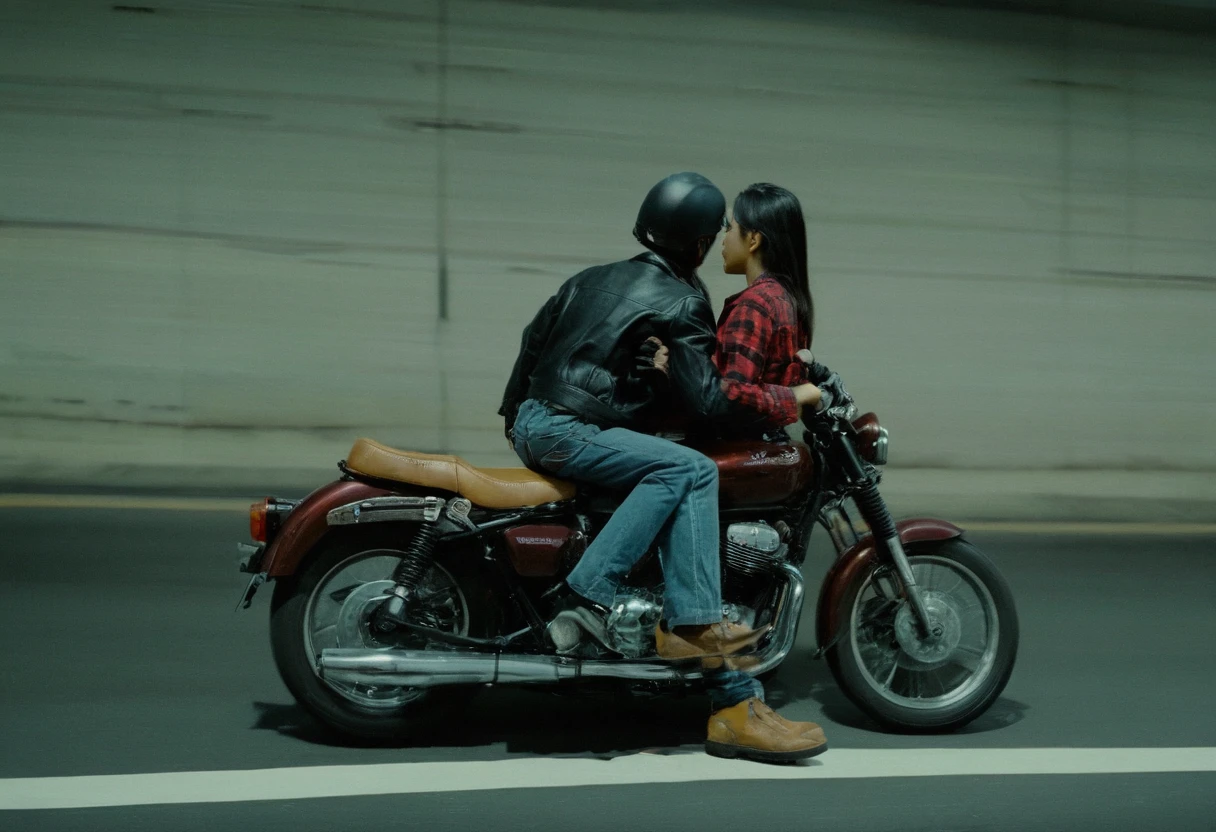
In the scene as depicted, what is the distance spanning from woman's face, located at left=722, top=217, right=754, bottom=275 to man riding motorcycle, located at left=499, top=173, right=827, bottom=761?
29cm

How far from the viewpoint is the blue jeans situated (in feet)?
14.8

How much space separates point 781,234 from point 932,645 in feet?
5.01

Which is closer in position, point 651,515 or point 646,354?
point 651,515

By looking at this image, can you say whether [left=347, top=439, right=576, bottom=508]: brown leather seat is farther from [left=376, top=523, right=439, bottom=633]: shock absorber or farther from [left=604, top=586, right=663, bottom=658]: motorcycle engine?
[left=604, top=586, right=663, bottom=658]: motorcycle engine

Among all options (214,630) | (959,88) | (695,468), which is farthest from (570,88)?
(695,468)

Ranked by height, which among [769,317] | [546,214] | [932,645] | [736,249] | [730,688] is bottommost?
[730,688]

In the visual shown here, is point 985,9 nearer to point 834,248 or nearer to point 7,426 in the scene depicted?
point 834,248

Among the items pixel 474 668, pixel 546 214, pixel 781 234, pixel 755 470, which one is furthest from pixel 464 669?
pixel 546 214

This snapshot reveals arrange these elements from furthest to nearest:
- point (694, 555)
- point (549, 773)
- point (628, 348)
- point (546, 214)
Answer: point (546, 214), point (628, 348), point (694, 555), point (549, 773)

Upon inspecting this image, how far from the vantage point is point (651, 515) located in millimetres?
4492

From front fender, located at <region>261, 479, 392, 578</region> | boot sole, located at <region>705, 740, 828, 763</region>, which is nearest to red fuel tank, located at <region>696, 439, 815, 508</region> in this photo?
boot sole, located at <region>705, 740, 828, 763</region>

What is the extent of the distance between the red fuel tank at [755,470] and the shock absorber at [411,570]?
957 millimetres

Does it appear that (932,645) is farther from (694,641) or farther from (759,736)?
(694,641)

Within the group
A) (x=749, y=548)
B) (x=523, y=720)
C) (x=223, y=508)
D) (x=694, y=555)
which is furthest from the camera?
(x=223, y=508)
